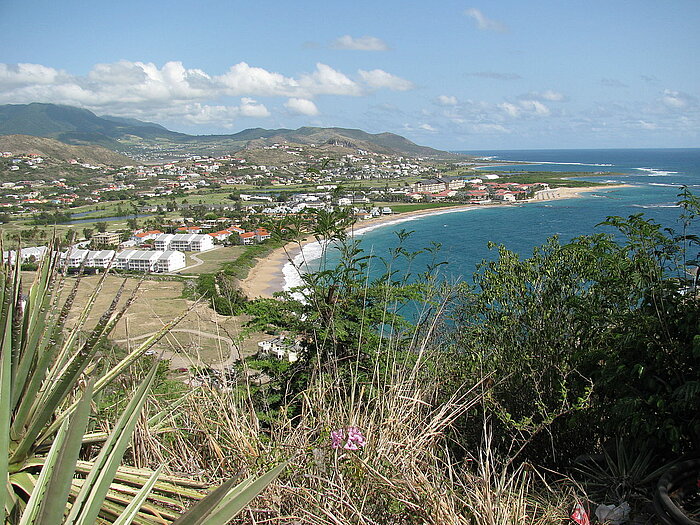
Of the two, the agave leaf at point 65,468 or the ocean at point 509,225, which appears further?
the ocean at point 509,225

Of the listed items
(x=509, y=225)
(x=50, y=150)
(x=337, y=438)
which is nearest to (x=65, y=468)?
(x=337, y=438)

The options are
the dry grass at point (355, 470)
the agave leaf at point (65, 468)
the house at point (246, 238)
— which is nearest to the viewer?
the agave leaf at point (65, 468)

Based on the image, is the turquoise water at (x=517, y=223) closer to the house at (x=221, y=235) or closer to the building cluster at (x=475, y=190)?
the building cluster at (x=475, y=190)

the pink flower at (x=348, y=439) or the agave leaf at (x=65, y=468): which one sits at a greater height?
the agave leaf at (x=65, y=468)

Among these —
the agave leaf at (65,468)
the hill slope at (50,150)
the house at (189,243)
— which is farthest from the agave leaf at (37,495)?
the hill slope at (50,150)

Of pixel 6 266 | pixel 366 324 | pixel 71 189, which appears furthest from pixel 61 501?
pixel 71 189

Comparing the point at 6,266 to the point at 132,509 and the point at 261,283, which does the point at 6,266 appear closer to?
the point at 132,509
